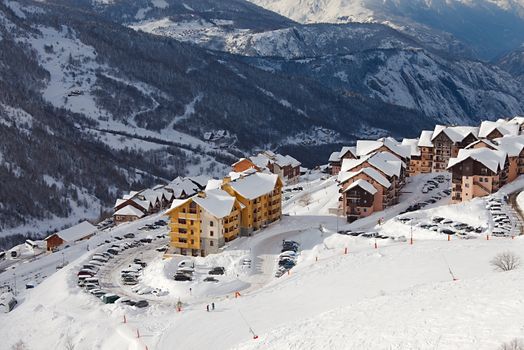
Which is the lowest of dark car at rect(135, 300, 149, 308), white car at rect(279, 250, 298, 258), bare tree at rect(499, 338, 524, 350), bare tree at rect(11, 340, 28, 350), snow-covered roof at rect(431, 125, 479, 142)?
bare tree at rect(11, 340, 28, 350)

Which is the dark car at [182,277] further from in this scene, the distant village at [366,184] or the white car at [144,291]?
the distant village at [366,184]

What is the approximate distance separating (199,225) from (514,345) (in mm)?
66300

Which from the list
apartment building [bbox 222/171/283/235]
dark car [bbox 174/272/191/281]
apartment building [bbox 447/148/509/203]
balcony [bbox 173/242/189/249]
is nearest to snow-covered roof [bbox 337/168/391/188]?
apartment building [bbox 447/148/509/203]

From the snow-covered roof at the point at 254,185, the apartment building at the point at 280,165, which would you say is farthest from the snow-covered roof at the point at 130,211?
the snow-covered roof at the point at 254,185

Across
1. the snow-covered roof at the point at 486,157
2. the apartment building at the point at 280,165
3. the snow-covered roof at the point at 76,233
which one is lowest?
the snow-covered roof at the point at 76,233

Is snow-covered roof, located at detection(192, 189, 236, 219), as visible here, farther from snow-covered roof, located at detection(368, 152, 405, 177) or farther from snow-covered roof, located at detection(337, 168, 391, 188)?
snow-covered roof, located at detection(368, 152, 405, 177)

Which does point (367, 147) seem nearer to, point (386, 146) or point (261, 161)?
point (386, 146)

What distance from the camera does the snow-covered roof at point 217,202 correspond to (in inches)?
3918

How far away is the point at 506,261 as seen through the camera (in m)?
70.8

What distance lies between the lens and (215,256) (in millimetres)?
95125

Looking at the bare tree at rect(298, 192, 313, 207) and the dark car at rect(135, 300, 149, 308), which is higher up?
the dark car at rect(135, 300, 149, 308)

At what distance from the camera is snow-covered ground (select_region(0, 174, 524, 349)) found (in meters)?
48.6

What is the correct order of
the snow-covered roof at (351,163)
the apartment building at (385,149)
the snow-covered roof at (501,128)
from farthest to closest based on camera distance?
the apartment building at (385,149) → the snow-covered roof at (501,128) → the snow-covered roof at (351,163)

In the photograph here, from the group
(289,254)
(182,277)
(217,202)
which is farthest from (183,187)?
(182,277)
